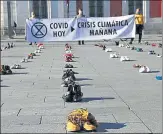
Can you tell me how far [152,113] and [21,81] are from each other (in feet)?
15.6

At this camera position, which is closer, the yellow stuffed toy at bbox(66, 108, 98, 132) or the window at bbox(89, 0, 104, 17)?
the yellow stuffed toy at bbox(66, 108, 98, 132)

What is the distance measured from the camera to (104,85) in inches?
417

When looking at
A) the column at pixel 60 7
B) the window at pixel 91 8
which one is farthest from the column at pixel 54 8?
the window at pixel 91 8

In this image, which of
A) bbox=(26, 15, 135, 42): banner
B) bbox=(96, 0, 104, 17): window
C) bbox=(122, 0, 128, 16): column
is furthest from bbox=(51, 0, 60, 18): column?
bbox=(26, 15, 135, 42): banner

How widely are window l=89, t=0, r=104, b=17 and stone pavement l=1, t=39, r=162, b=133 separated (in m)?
29.9

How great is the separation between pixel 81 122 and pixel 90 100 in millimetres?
2269

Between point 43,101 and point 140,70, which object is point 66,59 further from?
point 43,101

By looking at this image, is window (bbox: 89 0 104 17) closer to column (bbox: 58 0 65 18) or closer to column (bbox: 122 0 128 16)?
column (bbox: 122 0 128 16)

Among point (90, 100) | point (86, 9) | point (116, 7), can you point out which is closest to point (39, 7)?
point (86, 9)

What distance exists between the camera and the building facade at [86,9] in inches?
1678

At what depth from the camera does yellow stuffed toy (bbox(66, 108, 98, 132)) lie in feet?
21.0

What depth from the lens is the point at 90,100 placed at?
28.7ft

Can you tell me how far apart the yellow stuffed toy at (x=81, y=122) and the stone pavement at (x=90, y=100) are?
6.3 inches

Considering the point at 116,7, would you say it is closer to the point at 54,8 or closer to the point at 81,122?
the point at 54,8
